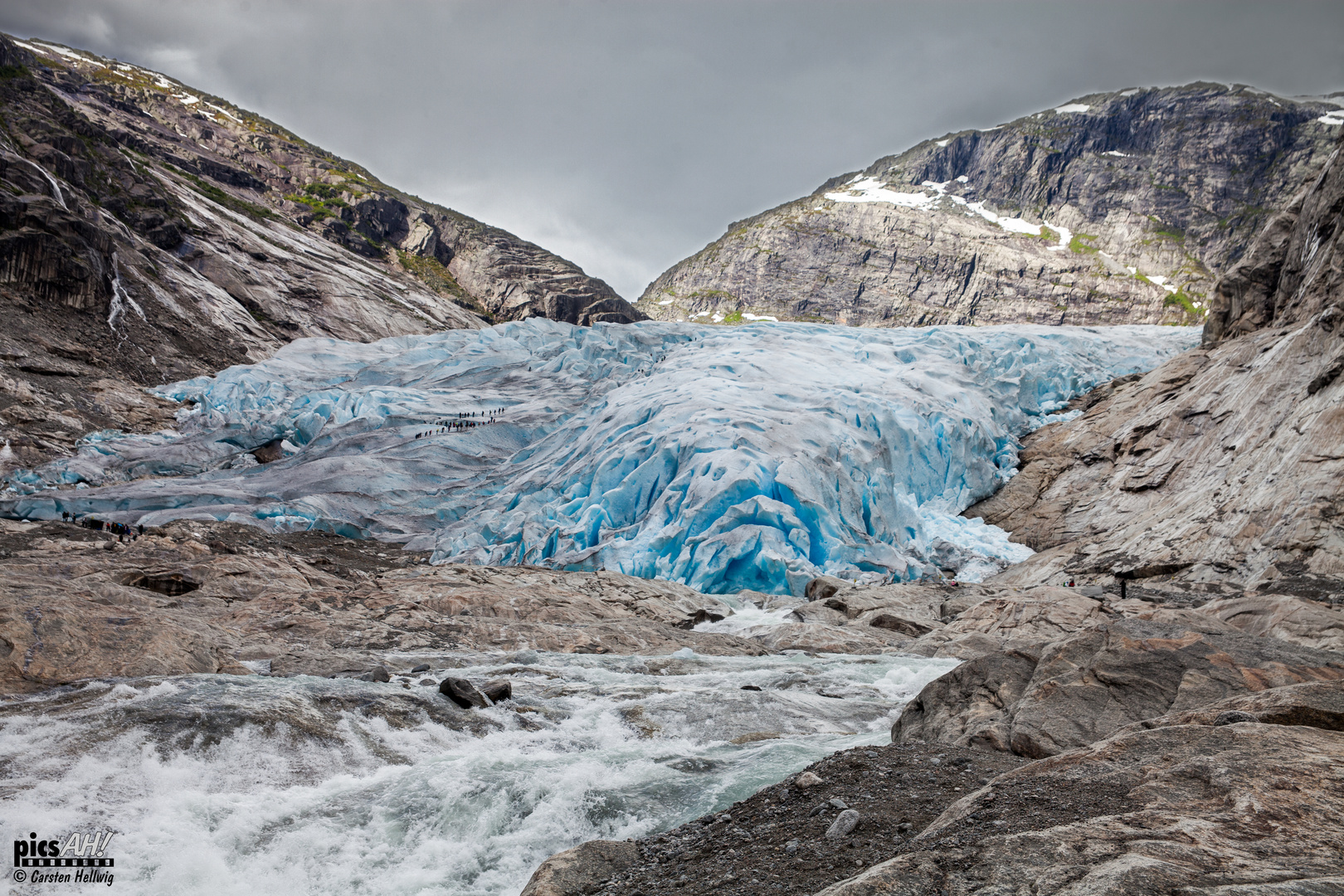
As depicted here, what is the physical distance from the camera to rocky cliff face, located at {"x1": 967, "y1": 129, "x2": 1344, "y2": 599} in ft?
38.4

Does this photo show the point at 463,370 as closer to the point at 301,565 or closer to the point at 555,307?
the point at 301,565

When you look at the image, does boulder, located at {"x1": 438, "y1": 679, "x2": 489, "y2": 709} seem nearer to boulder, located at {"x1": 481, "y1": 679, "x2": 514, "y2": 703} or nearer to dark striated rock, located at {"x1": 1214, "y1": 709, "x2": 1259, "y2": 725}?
boulder, located at {"x1": 481, "y1": 679, "x2": 514, "y2": 703}

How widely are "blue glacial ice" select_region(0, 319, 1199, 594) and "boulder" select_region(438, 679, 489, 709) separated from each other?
1016cm

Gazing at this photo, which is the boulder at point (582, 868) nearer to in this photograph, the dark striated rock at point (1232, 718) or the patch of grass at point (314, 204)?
the dark striated rock at point (1232, 718)

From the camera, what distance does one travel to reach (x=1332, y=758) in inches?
110

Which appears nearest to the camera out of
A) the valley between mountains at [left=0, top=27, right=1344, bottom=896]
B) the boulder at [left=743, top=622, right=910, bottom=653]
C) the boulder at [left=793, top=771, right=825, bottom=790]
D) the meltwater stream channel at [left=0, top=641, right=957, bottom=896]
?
the valley between mountains at [left=0, top=27, right=1344, bottom=896]

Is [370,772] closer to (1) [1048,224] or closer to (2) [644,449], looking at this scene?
(2) [644,449]

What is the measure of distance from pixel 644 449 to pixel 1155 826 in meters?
17.9

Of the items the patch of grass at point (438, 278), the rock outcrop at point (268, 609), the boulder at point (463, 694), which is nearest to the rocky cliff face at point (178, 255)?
the patch of grass at point (438, 278)

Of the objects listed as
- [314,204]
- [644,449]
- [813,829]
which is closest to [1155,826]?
[813,829]

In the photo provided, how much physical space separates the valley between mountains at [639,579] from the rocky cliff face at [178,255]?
0.26 meters

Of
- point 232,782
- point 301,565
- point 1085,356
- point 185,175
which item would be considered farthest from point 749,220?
point 232,782

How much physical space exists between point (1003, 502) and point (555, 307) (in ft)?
154

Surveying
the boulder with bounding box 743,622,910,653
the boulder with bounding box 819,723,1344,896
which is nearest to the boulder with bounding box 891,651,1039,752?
the boulder with bounding box 819,723,1344,896
